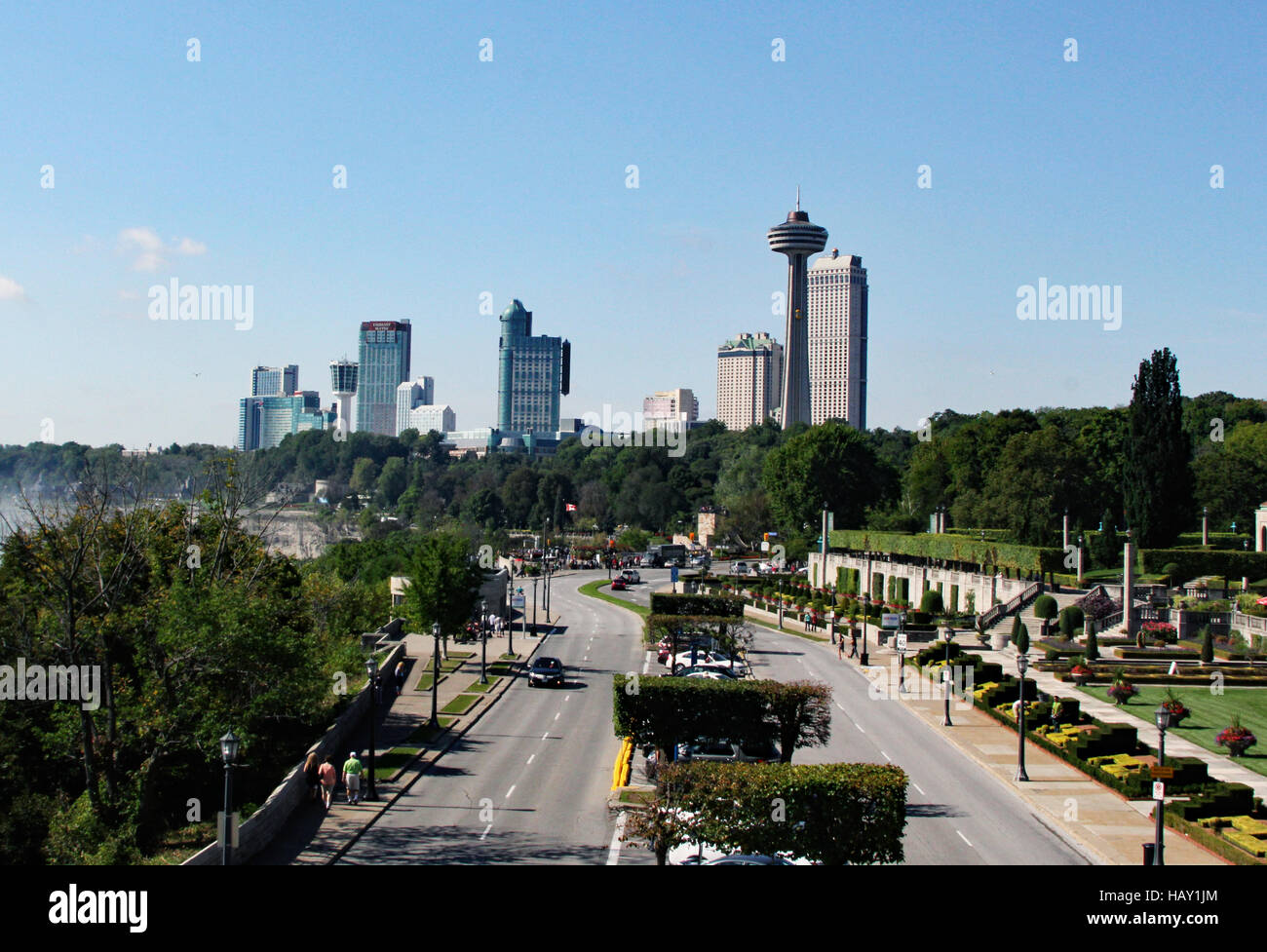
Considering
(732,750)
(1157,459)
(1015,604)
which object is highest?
(1157,459)

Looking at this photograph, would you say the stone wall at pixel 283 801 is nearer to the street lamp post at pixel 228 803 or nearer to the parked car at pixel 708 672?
the street lamp post at pixel 228 803

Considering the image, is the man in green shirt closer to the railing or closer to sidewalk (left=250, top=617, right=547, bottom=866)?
sidewalk (left=250, top=617, right=547, bottom=866)

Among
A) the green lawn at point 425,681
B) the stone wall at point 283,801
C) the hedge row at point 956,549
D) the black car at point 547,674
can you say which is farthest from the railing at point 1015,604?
the stone wall at point 283,801

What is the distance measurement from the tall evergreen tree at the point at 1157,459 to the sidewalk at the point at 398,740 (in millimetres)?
37939

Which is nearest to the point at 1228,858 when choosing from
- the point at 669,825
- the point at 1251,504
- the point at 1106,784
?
the point at 1106,784

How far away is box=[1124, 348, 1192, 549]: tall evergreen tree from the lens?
67812 millimetres

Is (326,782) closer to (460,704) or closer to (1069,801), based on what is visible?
(460,704)

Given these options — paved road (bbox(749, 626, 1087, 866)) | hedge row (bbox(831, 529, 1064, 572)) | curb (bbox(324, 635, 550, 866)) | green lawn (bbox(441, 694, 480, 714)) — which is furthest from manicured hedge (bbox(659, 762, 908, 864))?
hedge row (bbox(831, 529, 1064, 572))

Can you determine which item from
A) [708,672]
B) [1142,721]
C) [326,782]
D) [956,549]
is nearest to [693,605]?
[708,672]

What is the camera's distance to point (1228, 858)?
2270 cm

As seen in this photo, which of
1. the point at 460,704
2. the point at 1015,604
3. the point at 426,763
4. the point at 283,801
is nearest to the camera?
the point at 283,801

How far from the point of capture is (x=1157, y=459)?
68.9 meters

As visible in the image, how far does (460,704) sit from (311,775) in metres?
14.4

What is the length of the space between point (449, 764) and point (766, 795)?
536 inches
